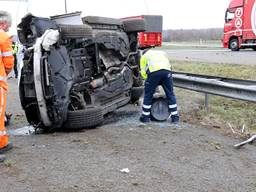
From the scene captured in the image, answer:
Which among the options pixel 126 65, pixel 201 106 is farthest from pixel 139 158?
pixel 201 106

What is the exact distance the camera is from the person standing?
6391 millimetres

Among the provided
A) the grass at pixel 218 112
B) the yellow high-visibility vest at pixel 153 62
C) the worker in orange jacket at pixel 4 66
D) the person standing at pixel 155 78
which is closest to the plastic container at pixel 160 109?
the person standing at pixel 155 78

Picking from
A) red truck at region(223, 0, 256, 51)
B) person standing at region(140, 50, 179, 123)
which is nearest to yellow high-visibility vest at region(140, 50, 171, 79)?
person standing at region(140, 50, 179, 123)

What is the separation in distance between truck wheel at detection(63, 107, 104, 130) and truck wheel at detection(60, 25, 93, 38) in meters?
1.02

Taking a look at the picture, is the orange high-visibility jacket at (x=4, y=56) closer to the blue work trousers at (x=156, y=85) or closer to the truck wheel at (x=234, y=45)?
the blue work trousers at (x=156, y=85)

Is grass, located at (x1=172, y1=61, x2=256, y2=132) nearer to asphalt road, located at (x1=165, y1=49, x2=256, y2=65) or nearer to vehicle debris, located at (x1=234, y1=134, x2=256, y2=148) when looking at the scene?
vehicle debris, located at (x1=234, y1=134, x2=256, y2=148)

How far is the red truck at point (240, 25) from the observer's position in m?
26.3

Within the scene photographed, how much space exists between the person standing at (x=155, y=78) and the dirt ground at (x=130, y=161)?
0.43 metres

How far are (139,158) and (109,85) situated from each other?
225 cm

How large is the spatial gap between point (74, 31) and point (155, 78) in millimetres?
1578

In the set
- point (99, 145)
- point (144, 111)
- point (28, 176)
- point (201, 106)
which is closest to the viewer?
point (28, 176)

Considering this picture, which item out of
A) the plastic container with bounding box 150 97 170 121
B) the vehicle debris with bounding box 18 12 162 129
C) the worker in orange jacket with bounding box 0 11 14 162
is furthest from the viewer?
the plastic container with bounding box 150 97 170 121

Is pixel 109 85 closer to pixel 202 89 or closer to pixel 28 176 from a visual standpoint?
pixel 202 89

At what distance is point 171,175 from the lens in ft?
12.8
